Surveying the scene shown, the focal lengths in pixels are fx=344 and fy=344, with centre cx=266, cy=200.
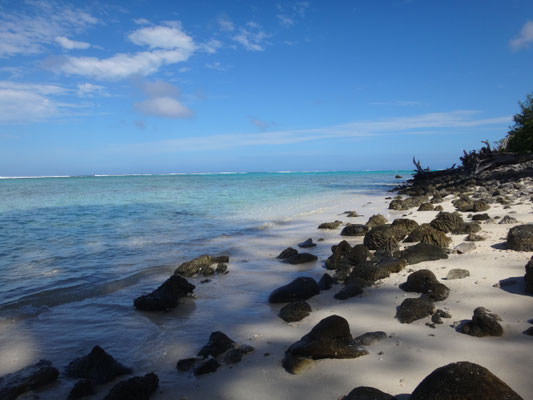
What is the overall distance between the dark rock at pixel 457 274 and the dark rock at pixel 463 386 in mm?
2689

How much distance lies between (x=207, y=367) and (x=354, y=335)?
4.74 feet

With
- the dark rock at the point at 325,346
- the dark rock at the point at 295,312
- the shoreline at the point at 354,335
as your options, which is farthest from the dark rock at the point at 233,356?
the dark rock at the point at 295,312

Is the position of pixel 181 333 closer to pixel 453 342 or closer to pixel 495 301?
pixel 453 342

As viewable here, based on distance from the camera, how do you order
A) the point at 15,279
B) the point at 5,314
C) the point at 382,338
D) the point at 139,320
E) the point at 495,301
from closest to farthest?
the point at 382,338
the point at 495,301
the point at 139,320
the point at 5,314
the point at 15,279

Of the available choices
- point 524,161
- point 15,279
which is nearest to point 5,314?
point 15,279

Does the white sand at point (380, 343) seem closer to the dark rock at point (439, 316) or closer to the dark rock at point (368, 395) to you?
the dark rock at point (439, 316)

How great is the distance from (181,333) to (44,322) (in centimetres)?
208

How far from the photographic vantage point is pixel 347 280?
499 cm

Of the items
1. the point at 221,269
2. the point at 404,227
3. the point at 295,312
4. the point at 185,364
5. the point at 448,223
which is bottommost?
the point at 221,269

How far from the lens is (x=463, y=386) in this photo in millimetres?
1932

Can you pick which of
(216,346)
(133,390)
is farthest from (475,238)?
(133,390)

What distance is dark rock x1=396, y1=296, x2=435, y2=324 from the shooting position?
350 centimetres

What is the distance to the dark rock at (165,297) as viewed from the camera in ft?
15.8

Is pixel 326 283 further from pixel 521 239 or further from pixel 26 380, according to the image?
pixel 26 380
